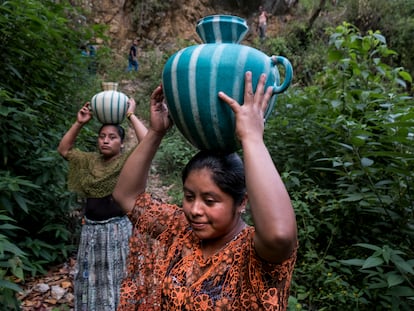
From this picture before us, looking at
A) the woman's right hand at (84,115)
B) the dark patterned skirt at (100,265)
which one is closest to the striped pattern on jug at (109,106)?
the woman's right hand at (84,115)

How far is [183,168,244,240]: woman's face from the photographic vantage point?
1053 mm

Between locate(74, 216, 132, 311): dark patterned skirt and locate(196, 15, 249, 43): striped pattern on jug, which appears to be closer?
locate(196, 15, 249, 43): striped pattern on jug

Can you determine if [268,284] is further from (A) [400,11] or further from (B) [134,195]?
(A) [400,11]

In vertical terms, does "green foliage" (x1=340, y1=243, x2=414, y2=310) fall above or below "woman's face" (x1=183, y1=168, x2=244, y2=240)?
below

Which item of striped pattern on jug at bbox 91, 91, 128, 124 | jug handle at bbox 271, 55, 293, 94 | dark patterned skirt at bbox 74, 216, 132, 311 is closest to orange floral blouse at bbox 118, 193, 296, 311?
jug handle at bbox 271, 55, 293, 94

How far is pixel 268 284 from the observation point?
3.10 feet

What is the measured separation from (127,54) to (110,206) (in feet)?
38.5

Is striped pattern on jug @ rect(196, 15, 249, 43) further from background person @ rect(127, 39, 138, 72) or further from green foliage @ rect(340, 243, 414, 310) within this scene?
background person @ rect(127, 39, 138, 72)

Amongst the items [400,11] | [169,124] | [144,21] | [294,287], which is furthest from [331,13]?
[169,124]

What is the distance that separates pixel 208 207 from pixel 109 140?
1.84 meters

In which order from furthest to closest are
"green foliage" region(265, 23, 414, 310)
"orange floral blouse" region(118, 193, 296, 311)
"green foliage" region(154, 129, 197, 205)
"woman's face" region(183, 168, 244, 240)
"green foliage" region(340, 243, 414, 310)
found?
"green foliage" region(154, 129, 197, 205), "green foliage" region(265, 23, 414, 310), "green foliage" region(340, 243, 414, 310), "woman's face" region(183, 168, 244, 240), "orange floral blouse" region(118, 193, 296, 311)

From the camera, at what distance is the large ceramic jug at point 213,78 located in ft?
3.10

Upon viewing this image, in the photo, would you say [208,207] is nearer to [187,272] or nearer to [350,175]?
[187,272]

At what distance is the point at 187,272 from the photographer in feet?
3.60
